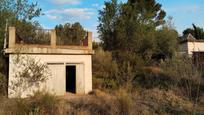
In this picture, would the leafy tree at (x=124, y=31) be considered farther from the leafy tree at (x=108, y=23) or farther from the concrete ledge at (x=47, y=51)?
the concrete ledge at (x=47, y=51)

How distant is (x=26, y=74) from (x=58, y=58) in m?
2.60

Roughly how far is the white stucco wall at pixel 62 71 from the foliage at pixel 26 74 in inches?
9.3

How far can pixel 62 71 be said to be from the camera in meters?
16.3

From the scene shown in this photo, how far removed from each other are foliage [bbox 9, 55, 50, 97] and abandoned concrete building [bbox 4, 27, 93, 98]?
23 cm

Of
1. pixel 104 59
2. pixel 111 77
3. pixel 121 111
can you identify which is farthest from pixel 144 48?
pixel 121 111

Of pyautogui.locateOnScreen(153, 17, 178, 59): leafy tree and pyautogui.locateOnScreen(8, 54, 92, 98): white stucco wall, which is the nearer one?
pyautogui.locateOnScreen(8, 54, 92, 98): white stucco wall

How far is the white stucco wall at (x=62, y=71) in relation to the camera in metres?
15.1

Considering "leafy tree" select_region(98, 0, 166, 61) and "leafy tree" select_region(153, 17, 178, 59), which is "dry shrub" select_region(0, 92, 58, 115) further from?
"leafy tree" select_region(153, 17, 178, 59)

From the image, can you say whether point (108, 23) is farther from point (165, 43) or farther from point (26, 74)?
point (26, 74)

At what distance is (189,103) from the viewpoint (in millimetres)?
11820

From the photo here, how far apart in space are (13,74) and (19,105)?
644 centimetres

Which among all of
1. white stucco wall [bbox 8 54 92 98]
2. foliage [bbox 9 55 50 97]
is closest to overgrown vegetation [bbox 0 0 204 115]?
foliage [bbox 9 55 50 97]

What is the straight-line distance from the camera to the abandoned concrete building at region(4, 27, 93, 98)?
14.2m

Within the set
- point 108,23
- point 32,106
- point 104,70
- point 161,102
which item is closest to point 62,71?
point 104,70
